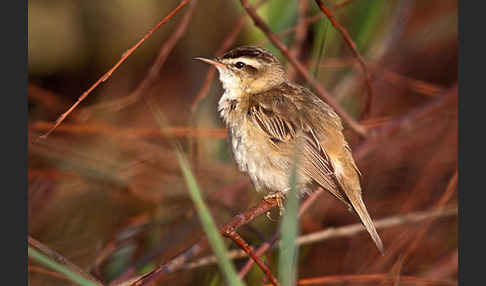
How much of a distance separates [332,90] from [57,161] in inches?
95.1

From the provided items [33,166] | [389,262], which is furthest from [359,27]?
[33,166]

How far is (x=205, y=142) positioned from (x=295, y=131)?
2.74 meters

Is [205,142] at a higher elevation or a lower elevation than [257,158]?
higher

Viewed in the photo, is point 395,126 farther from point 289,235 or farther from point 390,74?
point 289,235

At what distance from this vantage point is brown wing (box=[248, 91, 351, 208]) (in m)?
2.76

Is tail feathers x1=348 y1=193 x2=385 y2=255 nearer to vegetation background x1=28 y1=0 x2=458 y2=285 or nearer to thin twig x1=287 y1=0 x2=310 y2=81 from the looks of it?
vegetation background x1=28 y1=0 x2=458 y2=285

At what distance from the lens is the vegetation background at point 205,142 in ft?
13.1

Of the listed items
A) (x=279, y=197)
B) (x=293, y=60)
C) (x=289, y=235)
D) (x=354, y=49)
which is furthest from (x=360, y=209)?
(x=289, y=235)

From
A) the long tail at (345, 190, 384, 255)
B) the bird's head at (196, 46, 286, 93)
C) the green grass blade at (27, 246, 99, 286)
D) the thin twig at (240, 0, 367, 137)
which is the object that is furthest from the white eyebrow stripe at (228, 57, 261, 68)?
the green grass blade at (27, 246, 99, 286)

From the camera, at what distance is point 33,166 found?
16.4ft

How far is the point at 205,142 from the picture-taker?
5.48 metres

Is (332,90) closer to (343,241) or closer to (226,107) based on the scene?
(343,241)

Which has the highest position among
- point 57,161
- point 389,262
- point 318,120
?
point 57,161

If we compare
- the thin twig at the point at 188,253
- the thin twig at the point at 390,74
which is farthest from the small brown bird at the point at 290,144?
the thin twig at the point at 390,74
